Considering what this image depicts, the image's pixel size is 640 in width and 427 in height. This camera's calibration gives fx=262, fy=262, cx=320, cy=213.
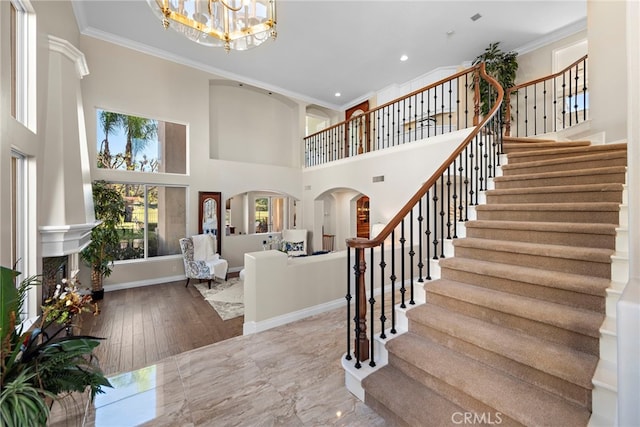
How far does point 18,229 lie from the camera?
7.70 feet

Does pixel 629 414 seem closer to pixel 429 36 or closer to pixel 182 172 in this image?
pixel 429 36

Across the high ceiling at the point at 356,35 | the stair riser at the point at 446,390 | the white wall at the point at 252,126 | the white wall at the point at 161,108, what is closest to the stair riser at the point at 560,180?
the stair riser at the point at 446,390

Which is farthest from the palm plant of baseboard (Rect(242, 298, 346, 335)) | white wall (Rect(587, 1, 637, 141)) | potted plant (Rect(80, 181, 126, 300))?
white wall (Rect(587, 1, 637, 141))

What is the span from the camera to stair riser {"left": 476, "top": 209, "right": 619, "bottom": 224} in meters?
2.10

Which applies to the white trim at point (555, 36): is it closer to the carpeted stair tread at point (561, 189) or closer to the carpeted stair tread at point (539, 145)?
the carpeted stair tread at point (539, 145)

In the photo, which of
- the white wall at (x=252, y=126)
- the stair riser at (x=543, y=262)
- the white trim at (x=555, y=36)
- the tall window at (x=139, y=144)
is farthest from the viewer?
the white wall at (x=252, y=126)

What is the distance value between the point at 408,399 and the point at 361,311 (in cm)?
64

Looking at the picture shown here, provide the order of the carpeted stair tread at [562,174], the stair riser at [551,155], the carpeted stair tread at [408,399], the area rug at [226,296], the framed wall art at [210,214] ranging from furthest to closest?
the framed wall art at [210,214] → the area rug at [226,296] → the stair riser at [551,155] → the carpeted stair tread at [562,174] → the carpeted stair tread at [408,399]

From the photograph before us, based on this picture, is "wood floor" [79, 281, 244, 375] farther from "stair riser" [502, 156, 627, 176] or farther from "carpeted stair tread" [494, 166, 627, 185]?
"stair riser" [502, 156, 627, 176]

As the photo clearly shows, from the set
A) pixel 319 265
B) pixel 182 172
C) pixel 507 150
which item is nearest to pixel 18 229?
pixel 319 265

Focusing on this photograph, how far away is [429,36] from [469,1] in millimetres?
992

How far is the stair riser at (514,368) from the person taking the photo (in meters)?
1.36

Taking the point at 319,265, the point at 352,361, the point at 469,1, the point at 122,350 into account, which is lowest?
the point at 122,350

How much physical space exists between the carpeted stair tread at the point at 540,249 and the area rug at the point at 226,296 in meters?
3.24
